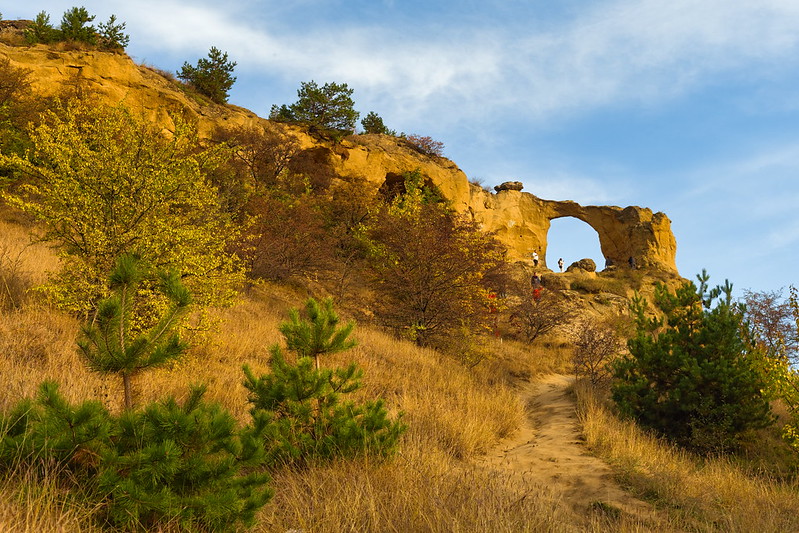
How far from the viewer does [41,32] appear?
80.3 feet

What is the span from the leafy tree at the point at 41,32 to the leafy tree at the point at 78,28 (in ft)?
1.49

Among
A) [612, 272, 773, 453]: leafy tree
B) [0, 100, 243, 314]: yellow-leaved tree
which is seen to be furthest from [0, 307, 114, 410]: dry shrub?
[612, 272, 773, 453]: leafy tree

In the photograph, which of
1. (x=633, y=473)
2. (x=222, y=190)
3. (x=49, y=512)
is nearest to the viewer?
(x=49, y=512)

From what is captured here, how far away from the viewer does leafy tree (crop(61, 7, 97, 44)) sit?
987 inches

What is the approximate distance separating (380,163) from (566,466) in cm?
2816

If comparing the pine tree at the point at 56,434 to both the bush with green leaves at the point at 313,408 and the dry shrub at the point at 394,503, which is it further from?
the bush with green leaves at the point at 313,408

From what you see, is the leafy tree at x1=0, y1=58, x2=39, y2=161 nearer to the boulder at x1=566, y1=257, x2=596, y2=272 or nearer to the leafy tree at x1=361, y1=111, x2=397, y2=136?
the leafy tree at x1=361, y1=111, x2=397, y2=136

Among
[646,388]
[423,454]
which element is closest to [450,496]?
[423,454]

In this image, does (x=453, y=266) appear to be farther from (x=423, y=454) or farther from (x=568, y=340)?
(x=568, y=340)

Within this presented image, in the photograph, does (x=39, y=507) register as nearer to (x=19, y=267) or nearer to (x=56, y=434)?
(x=56, y=434)

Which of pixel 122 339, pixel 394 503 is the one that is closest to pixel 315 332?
pixel 394 503

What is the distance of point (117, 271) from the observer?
319 centimetres

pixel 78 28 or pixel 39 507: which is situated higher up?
pixel 78 28

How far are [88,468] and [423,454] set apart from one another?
10.7 feet
